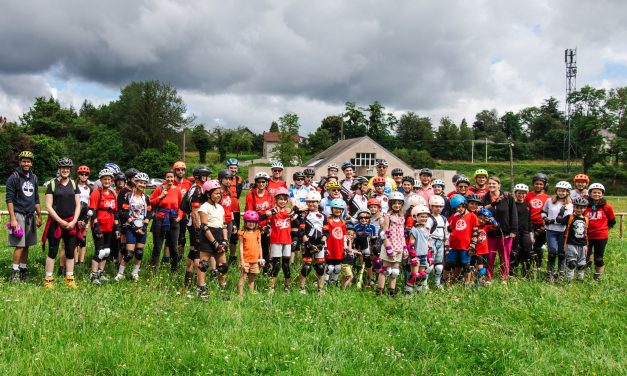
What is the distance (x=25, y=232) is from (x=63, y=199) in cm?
91

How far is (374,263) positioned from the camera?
841cm

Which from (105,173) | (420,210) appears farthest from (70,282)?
(420,210)

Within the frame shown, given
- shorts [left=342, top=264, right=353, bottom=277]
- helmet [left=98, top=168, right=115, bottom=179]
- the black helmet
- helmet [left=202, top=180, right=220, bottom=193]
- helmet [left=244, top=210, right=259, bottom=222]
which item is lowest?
shorts [left=342, top=264, right=353, bottom=277]

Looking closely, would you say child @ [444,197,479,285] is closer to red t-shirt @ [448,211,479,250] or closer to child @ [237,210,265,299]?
red t-shirt @ [448,211,479,250]

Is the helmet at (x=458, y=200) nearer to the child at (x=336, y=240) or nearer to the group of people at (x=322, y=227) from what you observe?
the group of people at (x=322, y=227)

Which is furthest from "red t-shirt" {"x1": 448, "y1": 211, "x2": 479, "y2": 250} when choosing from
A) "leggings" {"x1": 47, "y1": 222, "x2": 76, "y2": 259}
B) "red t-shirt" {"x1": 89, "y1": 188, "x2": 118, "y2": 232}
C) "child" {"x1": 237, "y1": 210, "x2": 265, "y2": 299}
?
"leggings" {"x1": 47, "y1": 222, "x2": 76, "y2": 259}

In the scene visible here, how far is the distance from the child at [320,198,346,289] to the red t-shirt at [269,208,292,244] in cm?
75

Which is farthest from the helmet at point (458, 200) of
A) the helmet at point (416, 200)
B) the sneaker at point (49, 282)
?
the sneaker at point (49, 282)

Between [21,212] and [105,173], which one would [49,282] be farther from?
[105,173]

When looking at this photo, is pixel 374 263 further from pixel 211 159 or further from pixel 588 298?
pixel 211 159

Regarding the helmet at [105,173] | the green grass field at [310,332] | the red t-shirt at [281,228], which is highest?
the helmet at [105,173]

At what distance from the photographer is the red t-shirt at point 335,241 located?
26.2ft

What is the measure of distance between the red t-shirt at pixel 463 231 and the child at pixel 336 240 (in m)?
2.15

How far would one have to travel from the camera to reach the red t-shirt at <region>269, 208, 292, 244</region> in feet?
26.0
